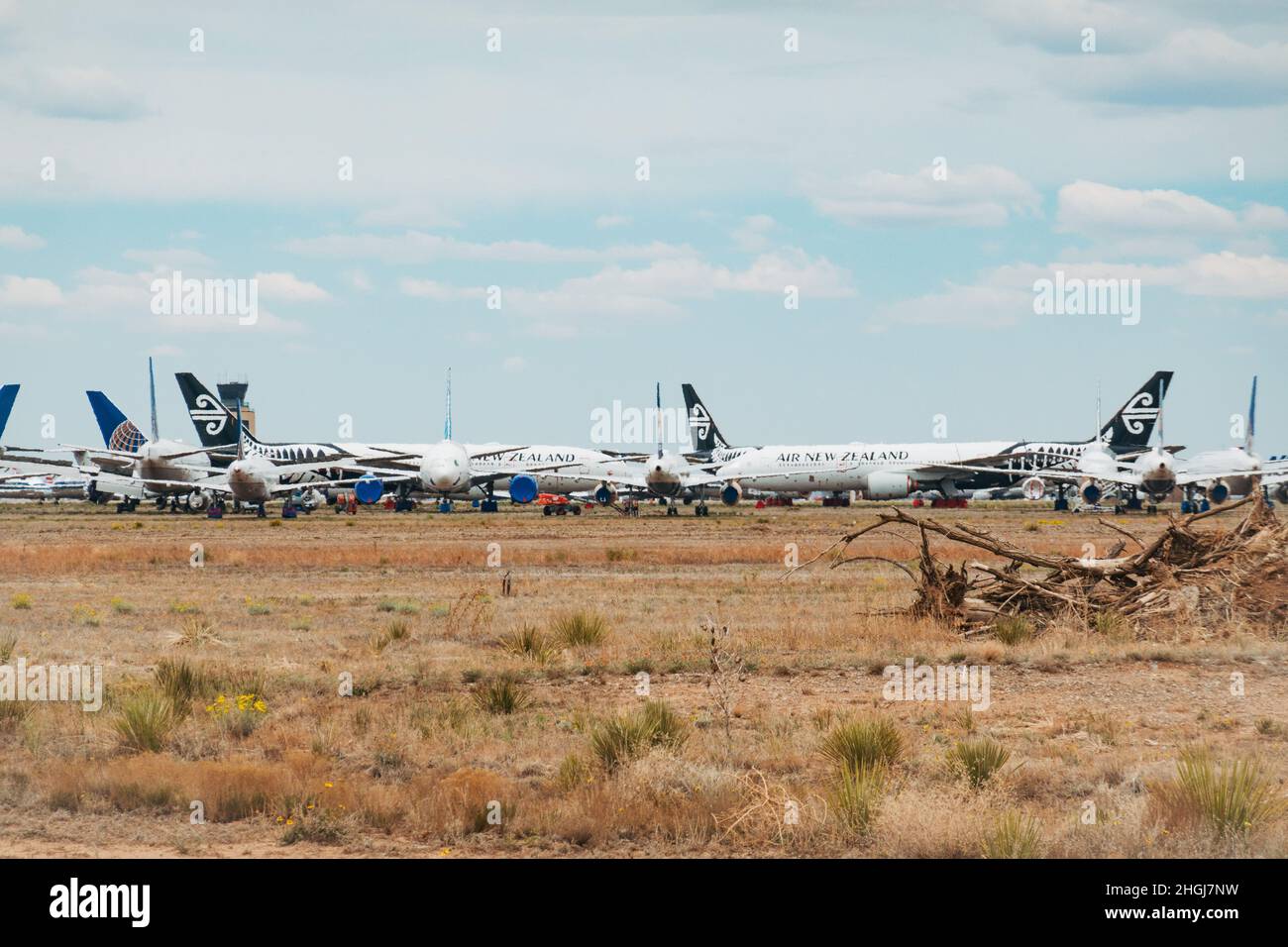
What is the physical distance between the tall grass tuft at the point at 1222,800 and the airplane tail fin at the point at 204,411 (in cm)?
8684

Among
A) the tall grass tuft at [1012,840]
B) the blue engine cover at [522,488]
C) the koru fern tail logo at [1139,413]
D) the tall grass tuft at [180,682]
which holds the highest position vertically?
the koru fern tail logo at [1139,413]

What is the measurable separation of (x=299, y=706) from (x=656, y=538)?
3556cm

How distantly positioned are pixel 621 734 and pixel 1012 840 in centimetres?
421

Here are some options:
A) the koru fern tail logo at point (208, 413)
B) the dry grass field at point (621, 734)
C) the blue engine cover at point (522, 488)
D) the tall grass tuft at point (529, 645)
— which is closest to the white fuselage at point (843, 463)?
the blue engine cover at point (522, 488)

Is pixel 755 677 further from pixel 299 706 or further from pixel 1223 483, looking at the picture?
pixel 1223 483

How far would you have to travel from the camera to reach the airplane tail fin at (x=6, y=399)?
4972cm

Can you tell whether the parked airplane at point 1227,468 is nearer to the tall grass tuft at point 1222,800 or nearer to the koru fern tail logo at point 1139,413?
the koru fern tail logo at point 1139,413

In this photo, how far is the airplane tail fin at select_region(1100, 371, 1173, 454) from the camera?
90.2 meters

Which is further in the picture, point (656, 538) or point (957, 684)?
point (656, 538)

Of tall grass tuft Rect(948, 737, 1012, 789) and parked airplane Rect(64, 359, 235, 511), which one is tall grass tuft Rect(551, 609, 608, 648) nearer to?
tall grass tuft Rect(948, 737, 1012, 789)

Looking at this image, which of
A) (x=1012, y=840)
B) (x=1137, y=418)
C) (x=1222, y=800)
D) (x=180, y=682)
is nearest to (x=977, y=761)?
(x=1222, y=800)

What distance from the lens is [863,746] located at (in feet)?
39.1
